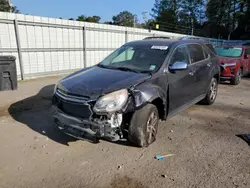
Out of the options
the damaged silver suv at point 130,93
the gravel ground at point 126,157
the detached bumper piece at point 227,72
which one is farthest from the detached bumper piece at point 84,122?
the detached bumper piece at point 227,72

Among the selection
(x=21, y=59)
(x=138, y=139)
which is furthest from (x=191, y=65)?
(x=21, y=59)

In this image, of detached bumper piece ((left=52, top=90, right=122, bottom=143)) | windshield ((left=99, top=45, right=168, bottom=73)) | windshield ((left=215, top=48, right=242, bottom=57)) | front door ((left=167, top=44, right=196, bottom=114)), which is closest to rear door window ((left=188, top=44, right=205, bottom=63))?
front door ((left=167, top=44, right=196, bottom=114))

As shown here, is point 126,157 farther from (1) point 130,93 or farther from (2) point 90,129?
(1) point 130,93

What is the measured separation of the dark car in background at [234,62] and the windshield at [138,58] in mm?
5603

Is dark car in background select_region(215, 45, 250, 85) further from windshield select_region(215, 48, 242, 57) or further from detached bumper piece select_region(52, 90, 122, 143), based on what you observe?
detached bumper piece select_region(52, 90, 122, 143)

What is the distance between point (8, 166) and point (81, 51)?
8.04 metres

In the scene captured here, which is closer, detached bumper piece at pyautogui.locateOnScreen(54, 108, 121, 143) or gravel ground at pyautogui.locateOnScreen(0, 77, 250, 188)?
gravel ground at pyautogui.locateOnScreen(0, 77, 250, 188)

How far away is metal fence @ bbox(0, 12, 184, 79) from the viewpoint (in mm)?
7620

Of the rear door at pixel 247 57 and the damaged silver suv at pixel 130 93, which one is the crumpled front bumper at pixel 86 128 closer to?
the damaged silver suv at pixel 130 93

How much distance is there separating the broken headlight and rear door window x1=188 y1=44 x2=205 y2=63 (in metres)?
2.41

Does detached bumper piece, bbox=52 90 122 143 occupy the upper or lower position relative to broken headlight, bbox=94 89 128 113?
lower

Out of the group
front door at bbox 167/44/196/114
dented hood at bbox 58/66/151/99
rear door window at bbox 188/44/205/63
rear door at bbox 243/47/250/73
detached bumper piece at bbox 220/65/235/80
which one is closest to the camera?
dented hood at bbox 58/66/151/99

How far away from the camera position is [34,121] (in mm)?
4469

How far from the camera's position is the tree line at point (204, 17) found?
139 feet
